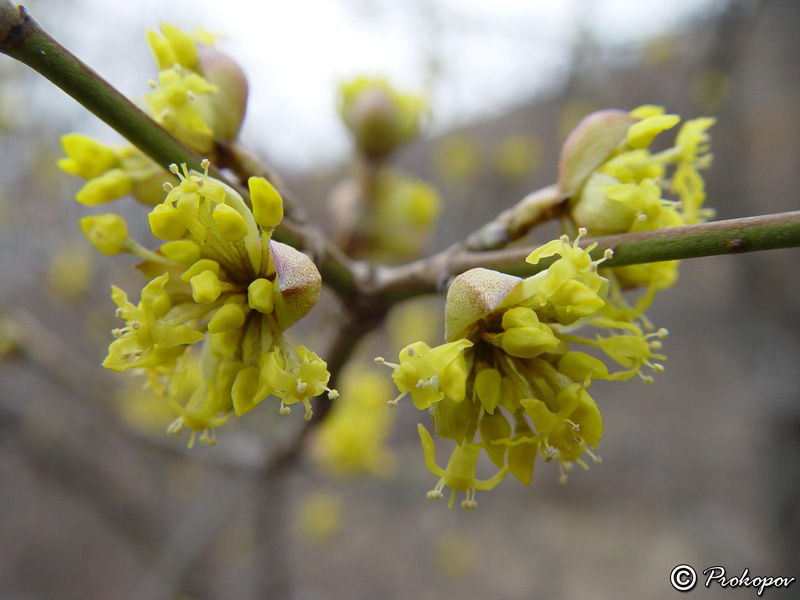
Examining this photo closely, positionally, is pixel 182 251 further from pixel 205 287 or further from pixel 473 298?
pixel 473 298

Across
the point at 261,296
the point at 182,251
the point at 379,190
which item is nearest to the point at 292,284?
the point at 261,296

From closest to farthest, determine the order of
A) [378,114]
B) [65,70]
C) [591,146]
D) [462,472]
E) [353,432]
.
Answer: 1. [65,70]
2. [462,472]
3. [591,146]
4. [378,114]
5. [353,432]

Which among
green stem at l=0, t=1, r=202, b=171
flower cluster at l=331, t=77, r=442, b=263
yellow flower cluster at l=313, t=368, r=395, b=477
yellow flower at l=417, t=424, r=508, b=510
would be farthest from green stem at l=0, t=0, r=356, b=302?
yellow flower cluster at l=313, t=368, r=395, b=477

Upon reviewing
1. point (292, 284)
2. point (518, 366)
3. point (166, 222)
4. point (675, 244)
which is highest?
point (166, 222)

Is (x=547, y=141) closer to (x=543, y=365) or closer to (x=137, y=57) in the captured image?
(x=137, y=57)

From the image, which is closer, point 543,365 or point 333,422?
point 543,365

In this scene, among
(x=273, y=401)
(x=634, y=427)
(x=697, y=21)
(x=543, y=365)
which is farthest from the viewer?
(x=634, y=427)

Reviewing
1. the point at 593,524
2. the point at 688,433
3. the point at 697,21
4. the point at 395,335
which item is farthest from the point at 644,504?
the point at 697,21
